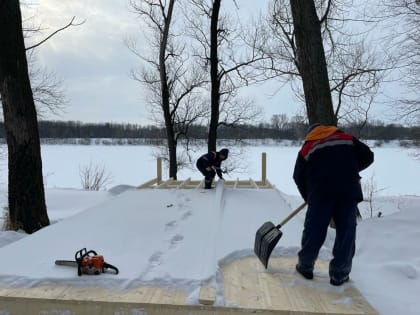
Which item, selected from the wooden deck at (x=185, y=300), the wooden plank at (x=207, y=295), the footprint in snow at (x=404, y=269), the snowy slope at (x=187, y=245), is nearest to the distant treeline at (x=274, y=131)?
the snowy slope at (x=187, y=245)

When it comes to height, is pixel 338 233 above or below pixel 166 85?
below

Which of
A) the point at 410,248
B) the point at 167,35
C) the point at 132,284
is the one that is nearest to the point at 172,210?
the point at 132,284

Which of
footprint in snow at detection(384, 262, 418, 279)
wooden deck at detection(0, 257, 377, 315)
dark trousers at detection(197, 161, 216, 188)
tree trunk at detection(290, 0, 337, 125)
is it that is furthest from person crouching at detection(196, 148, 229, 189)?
wooden deck at detection(0, 257, 377, 315)

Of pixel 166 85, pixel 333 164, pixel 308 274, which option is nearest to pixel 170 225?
pixel 308 274

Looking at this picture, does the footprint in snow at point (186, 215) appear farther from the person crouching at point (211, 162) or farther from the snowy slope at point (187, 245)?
the person crouching at point (211, 162)

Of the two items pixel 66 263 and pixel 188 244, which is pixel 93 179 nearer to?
pixel 188 244

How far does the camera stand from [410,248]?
4.16 metres

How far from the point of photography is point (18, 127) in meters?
5.04

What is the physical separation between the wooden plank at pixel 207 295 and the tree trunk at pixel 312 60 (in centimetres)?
386

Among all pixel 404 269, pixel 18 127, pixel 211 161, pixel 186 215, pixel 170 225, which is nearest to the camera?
pixel 404 269

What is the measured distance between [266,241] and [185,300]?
3.17 ft

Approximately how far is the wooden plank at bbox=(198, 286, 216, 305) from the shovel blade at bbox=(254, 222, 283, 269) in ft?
2.15

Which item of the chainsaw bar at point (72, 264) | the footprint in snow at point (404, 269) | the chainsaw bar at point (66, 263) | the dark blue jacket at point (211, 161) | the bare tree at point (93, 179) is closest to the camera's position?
the chainsaw bar at point (72, 264)

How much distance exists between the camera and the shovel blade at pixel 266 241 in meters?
3.05
